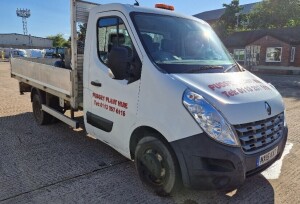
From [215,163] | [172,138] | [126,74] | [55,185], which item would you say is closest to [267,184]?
[215,163]

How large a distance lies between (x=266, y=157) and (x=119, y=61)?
2.04 metres

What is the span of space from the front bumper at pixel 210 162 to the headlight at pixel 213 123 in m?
0.06

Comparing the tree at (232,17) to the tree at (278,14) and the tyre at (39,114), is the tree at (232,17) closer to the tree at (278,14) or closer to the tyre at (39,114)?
the tree at (278,14)

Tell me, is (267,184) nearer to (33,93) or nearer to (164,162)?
(164,162)

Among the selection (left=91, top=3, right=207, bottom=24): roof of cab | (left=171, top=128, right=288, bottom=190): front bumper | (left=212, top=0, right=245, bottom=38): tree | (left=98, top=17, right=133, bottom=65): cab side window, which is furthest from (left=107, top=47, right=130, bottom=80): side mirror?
(left=212, top=0, right=245, bottom=38): tree

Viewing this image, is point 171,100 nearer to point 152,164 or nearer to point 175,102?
point 175,102

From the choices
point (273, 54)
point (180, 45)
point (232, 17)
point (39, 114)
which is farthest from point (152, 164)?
point (232, 17)

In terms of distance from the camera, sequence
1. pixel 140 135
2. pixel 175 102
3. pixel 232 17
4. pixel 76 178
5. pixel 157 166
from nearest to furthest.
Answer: pixel 175 102 < pixel 157 166 < pixel 140 135 < pixel 76 178 < pixel 232 17

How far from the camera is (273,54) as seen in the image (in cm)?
3017

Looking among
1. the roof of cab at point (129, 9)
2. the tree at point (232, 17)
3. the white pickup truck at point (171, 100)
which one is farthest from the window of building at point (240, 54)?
the roof of cab at point (129, 9)

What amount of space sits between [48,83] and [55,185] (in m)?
2.60

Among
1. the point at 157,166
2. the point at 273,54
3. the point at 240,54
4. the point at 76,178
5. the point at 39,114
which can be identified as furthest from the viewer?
the point at 240,54

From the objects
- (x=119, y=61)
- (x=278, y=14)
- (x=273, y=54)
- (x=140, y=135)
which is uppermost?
(x=278, y=14)

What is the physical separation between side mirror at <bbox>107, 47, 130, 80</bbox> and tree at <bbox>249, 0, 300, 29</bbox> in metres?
46.7
